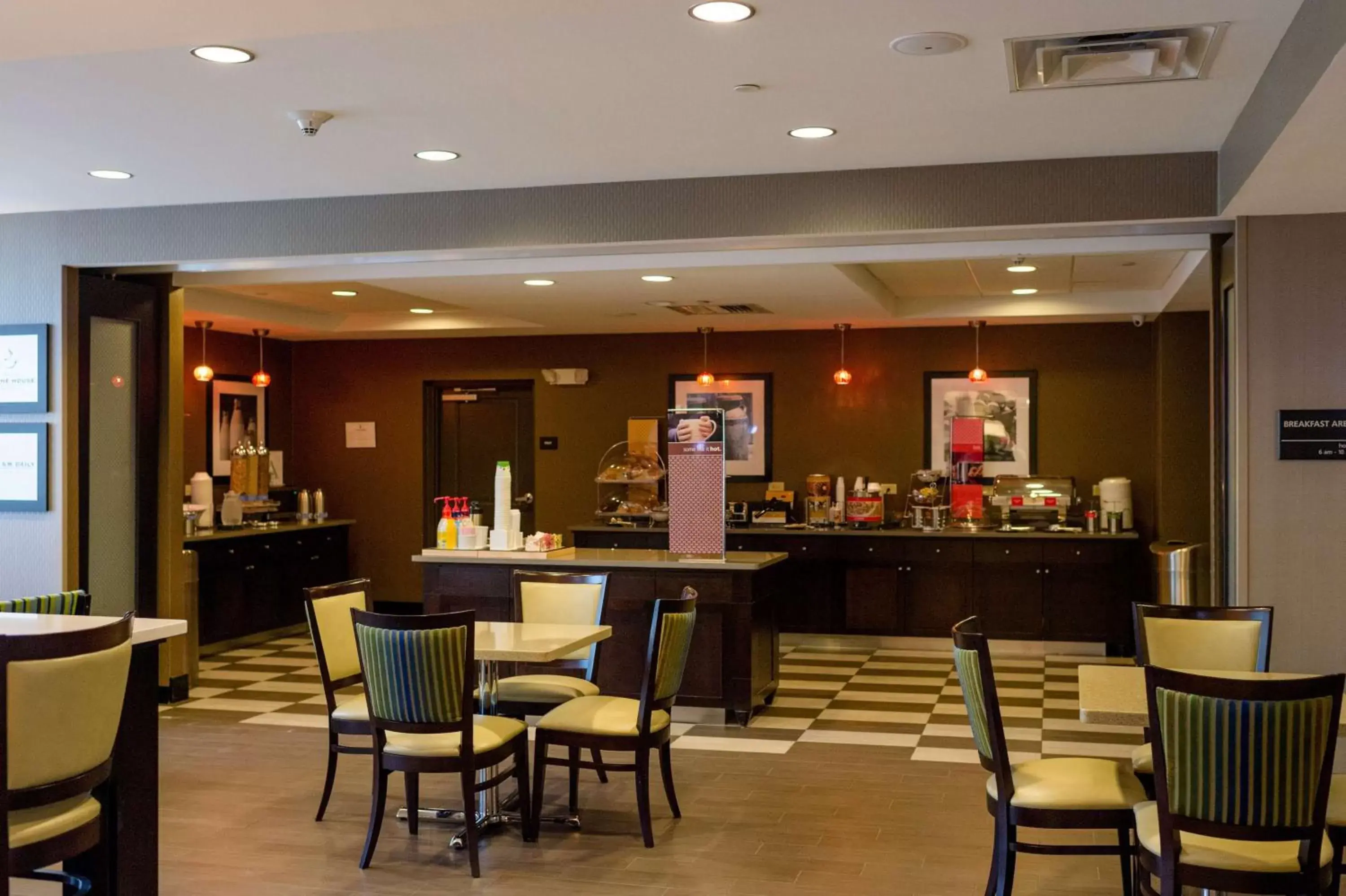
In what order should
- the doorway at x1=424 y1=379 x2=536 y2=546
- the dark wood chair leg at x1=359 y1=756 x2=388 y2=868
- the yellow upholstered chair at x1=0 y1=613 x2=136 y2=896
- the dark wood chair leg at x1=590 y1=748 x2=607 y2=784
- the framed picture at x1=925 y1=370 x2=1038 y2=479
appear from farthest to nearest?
the doorway at x1=424 y1=379 x2=536 y2=546 < the framed picture at x1=925 y1=370 x2=1038 y2=479 < the dark wood chair leg at x1=590 y1=748 x2=607 y2=784 < the dark wood chair leg at x1=359 y1=756 x2=388 y2=868 < the yellow upholstered chair at x1=0 y1=613 x2=136 y2=896

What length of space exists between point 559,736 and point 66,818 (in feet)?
6.95

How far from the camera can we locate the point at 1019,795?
3.74 meters

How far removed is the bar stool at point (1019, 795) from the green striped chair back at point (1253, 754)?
1.81 ft

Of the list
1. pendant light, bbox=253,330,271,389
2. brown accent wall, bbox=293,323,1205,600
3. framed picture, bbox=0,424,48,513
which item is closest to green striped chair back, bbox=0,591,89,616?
framed picture, bbox=0,424,48,513

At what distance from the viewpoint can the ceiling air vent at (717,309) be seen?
9.27 meters

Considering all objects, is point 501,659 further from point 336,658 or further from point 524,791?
point 336,658

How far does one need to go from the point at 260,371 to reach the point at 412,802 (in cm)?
723

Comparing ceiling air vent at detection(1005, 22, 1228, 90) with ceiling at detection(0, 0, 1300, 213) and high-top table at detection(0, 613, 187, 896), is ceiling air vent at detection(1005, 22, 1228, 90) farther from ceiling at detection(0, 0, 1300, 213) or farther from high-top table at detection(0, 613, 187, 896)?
high-top table at detection(0, 613, 187, 896)

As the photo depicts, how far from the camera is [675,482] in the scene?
7148 millimetres

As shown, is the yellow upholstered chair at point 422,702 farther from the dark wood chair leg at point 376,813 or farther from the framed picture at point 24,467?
the framed picture at point 24,467

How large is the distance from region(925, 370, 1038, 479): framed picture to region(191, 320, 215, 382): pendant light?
568cm

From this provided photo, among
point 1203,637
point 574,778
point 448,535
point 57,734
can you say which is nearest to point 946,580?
point 448,535

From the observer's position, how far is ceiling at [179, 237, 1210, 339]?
7.54 m

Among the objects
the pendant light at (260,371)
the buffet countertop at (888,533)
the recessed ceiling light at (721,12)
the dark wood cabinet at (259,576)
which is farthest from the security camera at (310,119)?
the pendant light at (260,371)
